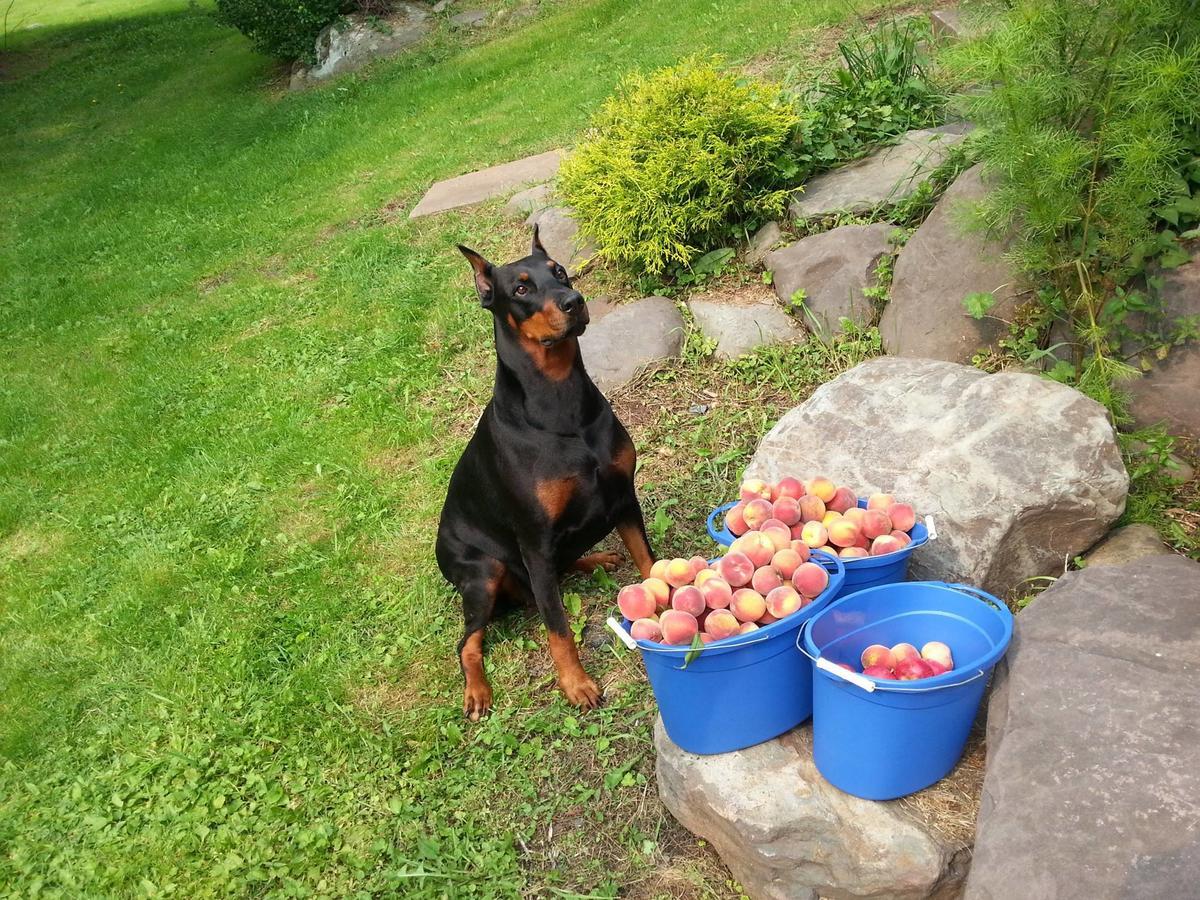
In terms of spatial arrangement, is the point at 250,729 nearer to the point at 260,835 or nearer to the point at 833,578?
the point at 260,835

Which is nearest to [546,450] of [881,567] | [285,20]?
[881,567]

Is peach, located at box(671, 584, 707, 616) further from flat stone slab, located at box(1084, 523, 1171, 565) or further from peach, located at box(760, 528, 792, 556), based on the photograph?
flat stone slab, located at box(1084, 523, 1171, 565)

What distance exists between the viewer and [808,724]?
2764 millimetres

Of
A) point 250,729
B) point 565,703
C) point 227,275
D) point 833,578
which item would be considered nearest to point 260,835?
point 250,729

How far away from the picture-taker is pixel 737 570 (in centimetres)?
264

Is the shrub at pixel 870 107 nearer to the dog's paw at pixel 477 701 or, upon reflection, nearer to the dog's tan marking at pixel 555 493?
the dog's tan marking at pixel 555 493

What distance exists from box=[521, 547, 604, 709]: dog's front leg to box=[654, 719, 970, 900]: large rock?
25.4 inches

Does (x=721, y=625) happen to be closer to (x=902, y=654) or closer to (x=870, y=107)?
(x=902, y=654)

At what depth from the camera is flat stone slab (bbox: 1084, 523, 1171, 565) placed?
3.18m

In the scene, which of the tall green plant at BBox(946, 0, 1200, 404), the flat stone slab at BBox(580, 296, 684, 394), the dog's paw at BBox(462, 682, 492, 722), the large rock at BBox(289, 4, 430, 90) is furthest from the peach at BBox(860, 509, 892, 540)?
the large rock at BBox(289, 4, 430, 90)

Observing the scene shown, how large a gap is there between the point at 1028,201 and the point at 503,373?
2.05 meters

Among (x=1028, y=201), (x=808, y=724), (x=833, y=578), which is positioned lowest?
(x=808, y=724)

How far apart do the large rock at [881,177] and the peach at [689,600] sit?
3.12 meters

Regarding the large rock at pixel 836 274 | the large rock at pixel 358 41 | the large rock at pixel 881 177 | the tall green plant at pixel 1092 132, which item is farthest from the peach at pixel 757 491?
the large rock at pixel 358 41
